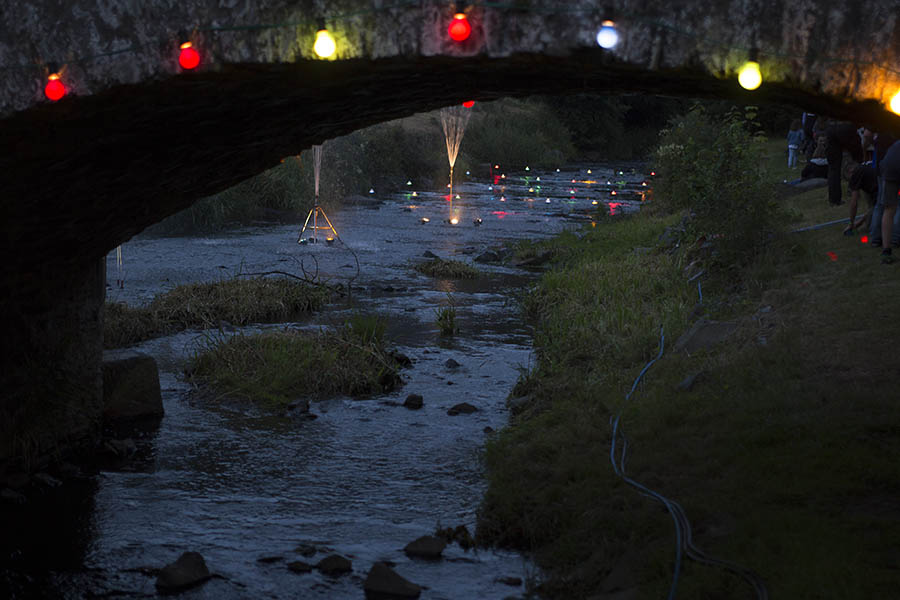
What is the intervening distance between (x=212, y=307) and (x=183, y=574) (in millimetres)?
7156

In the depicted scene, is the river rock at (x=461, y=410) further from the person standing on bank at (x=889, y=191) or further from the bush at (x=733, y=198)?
the person standing on bank at (x=889, y=191)

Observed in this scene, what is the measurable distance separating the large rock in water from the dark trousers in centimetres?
1042

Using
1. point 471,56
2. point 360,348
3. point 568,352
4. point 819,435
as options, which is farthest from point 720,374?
point 471,56

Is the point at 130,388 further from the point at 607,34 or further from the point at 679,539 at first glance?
the point at 607,34

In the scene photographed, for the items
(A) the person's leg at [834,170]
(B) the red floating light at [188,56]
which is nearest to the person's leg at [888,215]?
(A) the person's leg at [834,170]

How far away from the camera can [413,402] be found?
32.4ft

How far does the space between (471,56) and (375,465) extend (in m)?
4.84

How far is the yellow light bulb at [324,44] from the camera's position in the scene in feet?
13.9

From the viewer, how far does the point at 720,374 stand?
8.31 meters

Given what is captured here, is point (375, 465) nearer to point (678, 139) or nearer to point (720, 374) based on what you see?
point (720, 374)

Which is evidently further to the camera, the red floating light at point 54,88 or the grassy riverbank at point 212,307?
the grassy riverbank at point 212,307

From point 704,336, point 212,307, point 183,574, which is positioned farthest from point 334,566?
point 212,307

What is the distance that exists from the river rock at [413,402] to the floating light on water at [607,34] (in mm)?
6191

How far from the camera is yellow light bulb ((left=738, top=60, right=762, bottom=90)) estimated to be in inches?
161
